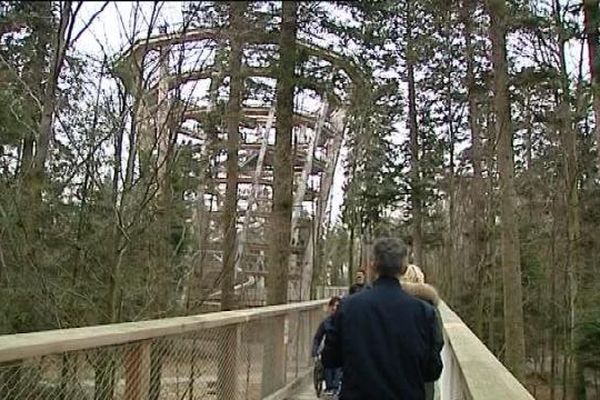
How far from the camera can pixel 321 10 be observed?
10500 mm

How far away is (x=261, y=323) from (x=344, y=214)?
20.5m

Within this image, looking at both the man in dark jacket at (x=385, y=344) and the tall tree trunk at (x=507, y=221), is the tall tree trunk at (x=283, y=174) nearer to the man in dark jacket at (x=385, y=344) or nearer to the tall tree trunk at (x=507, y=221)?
the tall tree trunk at (x=507, y=221)

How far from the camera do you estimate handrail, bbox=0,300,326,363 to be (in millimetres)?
2486

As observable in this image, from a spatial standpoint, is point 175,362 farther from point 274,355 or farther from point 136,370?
point 274,355

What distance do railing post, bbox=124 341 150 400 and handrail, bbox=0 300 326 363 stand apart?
2.9 inches

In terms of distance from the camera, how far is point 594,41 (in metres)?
12.6

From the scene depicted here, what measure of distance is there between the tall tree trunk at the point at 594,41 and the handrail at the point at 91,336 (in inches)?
378

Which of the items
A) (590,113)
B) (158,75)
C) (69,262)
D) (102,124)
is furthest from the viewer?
(590,113)

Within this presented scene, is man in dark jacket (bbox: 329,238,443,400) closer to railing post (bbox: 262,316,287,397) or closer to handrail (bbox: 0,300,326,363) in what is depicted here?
handrail (bbox: 0,300,326,363)

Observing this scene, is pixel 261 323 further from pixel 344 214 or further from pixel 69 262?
pixel 344 214

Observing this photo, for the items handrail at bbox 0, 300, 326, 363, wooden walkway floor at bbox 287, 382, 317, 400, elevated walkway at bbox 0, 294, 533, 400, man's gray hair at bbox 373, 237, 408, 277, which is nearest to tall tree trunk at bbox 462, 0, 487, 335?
wooden walkway floor at bbox 287, 382, 317, 400

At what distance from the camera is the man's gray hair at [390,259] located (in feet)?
10.2

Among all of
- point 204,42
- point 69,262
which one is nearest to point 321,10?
point 204,42

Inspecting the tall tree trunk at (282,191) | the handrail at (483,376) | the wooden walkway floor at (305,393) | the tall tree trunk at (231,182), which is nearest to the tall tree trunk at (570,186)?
the tall tree trunk at (282,191)
